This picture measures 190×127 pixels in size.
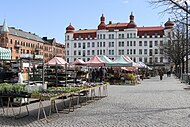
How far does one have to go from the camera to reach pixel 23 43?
88125 millimetres

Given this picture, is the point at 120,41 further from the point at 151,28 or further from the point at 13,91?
the point at 13,91

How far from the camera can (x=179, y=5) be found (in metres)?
16.4

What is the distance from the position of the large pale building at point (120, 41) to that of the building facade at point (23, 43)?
9.63 meters

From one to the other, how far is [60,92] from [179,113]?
473 centimetres

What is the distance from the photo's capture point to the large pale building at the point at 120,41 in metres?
99.8

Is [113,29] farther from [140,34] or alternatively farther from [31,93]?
[31,93]

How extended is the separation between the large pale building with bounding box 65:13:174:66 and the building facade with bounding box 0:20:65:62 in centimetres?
963

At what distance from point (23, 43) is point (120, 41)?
1423 inches

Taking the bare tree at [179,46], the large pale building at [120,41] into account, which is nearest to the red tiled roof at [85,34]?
the large pale building at [120,41]

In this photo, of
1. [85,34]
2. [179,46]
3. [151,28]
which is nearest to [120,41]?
[151,28]

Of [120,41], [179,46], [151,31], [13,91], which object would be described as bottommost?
[13,91]

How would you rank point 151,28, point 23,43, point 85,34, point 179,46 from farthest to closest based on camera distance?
point 85,34 → point 151,28 → point 23,43 → point 179,46

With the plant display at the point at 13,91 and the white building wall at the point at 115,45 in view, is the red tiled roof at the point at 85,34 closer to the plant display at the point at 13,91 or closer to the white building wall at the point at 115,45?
the white building wall at the point at 115,45

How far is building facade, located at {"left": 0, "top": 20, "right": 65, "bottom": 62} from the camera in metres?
76.6
